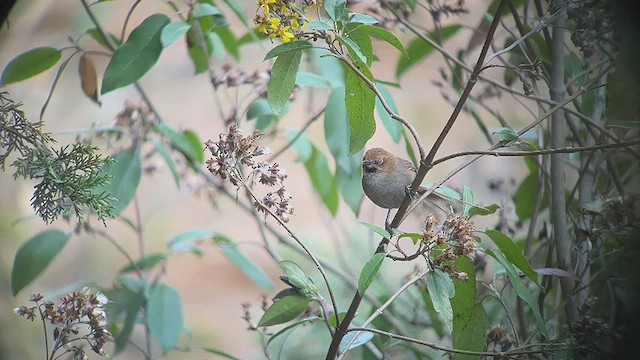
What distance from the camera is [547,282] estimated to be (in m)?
1.00

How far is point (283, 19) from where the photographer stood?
2.41 feet

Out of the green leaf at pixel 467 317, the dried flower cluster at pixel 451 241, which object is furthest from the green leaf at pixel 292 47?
the green leaf at pixel 467 317

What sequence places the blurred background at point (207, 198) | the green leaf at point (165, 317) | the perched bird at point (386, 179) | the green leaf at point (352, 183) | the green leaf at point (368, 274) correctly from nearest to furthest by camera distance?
1. the green leaf at point (368, 274)
2. the perched bird at point (386, 179)
3. the green leaf at point (352, 183)
4. the green leaf at point (165, 317)
5. the blurred background at point (207, 198)

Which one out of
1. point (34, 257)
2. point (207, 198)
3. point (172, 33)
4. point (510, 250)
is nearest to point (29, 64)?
point (172, 33)

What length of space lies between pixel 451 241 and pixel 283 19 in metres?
0.28

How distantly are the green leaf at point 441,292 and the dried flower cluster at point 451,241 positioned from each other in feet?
0.05

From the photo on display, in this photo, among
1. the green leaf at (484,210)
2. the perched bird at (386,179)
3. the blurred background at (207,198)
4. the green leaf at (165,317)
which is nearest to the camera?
the green leaf at (484,210)

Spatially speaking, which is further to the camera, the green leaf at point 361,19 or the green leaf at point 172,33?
the green leaf at point 172,33

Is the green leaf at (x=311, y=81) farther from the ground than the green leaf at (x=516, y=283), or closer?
farther from the ground

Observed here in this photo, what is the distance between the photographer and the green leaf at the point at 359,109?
0.79m

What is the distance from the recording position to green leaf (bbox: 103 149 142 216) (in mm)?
1078

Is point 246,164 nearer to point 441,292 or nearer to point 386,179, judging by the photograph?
point 441,292

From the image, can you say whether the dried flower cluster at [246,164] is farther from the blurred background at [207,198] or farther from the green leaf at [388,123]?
the blurred background at [207,198]

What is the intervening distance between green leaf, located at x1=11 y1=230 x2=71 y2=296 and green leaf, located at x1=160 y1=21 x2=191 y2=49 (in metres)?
0.41
